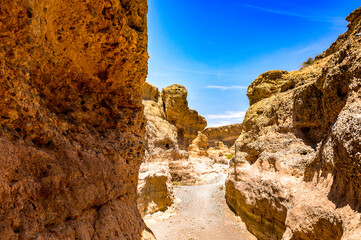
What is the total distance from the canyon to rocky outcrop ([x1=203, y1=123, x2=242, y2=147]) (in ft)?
87.1

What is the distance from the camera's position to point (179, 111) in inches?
773

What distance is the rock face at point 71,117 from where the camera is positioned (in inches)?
78.0

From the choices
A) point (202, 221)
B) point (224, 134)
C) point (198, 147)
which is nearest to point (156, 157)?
point (202, 221)

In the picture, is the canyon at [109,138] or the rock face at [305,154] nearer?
the canyon at [109,138]

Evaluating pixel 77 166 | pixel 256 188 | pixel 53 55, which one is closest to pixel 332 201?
pixel 256 188

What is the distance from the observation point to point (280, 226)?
274 inches

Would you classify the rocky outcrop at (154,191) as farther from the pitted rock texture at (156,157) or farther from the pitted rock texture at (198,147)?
the pitted rock texture at (198,147)

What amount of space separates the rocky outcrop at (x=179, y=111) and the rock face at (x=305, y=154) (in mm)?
8254

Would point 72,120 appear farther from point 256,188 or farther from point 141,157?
point 256,188

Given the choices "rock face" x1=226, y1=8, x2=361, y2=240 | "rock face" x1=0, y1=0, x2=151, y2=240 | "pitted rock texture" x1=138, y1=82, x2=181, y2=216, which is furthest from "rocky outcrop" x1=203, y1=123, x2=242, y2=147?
"rock face" x1=0, y1=0, x2=151, y2=240

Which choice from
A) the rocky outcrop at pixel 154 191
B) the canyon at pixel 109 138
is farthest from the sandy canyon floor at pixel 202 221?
the rocky outcrop at pixel 154 191

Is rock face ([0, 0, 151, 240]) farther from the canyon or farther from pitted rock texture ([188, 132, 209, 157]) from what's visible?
pitted rock texture ([188, 132, 209, 157])

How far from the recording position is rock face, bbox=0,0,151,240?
6.50 ft

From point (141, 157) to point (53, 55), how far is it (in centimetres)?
290
